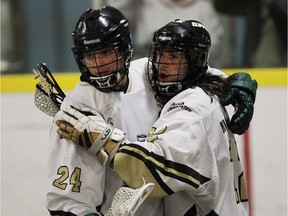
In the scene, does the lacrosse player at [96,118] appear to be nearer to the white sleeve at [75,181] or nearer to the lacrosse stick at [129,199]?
the white sleeve at [75,181]

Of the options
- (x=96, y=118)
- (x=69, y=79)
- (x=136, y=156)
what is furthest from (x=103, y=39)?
(x=69, y=79)

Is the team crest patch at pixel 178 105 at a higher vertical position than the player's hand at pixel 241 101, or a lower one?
higher

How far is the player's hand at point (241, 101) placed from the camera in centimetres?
202

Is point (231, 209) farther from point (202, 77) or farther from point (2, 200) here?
point (2, 200)

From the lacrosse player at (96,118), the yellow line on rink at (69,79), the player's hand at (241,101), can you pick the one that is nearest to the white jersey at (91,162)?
the lacrosse player at (96,118)

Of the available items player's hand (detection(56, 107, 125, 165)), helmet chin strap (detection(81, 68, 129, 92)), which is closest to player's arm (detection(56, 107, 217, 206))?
player's hand (detection(56, 107, 125, 165))

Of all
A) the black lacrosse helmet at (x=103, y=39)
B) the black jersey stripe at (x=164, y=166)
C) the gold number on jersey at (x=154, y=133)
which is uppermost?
the black lacrosse helmet at (x=103, y=39)

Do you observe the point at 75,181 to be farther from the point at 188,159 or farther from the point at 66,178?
the point at 188,159

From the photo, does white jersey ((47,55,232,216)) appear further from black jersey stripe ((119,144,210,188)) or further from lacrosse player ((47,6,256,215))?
black jersey stripe ((119,144,210,188))

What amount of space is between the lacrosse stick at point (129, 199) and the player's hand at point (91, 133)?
0.12 meters

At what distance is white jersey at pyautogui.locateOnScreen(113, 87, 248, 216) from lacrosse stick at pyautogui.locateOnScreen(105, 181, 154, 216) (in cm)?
5

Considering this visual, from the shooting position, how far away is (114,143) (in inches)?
72.6

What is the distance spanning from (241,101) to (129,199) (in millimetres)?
499

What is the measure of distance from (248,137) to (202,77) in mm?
1523
